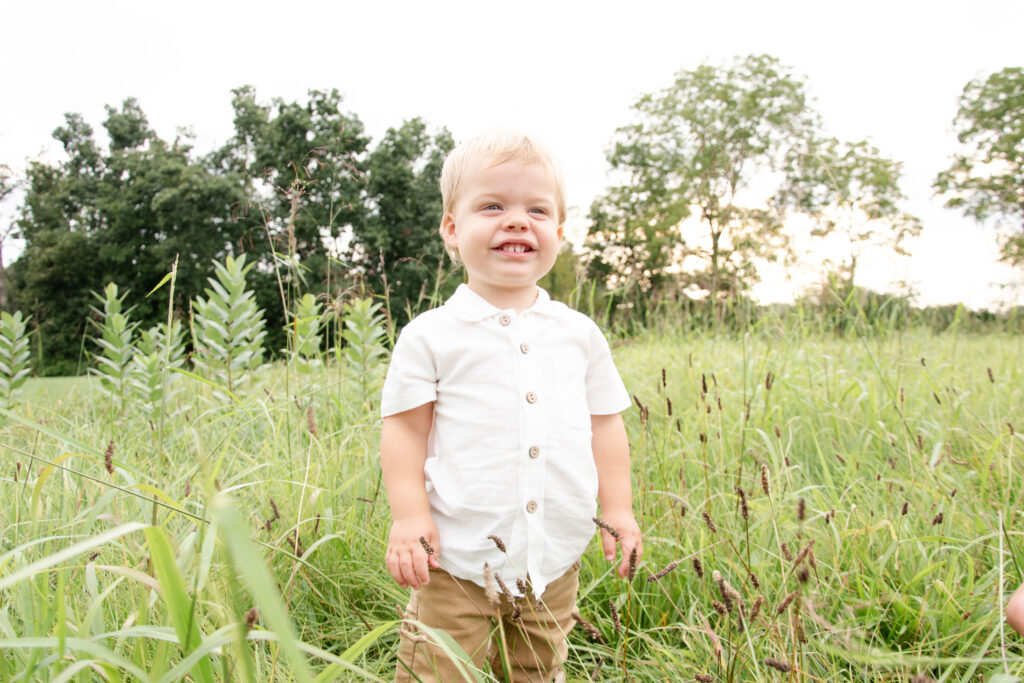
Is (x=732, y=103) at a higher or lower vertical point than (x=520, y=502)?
higher

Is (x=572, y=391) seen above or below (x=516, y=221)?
below

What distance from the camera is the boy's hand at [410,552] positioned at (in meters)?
1.34

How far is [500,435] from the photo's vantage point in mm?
1435

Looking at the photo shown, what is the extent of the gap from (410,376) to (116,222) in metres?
32.0

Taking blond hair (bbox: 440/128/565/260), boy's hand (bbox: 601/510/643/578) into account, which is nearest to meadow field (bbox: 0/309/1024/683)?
boy's hand (bbox: 601/510/643/578)

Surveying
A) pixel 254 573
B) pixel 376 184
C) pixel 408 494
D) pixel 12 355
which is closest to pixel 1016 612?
pixel 254 573

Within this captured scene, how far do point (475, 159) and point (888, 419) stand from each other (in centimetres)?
268

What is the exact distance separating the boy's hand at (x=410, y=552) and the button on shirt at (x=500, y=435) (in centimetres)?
8

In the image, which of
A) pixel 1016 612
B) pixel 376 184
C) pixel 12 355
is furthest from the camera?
pixel 376 184

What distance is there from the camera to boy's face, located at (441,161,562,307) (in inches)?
57.4

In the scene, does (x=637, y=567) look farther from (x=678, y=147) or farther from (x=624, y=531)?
(x=678, y=147)

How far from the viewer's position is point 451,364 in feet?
4.83

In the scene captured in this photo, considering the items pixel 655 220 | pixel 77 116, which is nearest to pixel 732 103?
pixel 655 220

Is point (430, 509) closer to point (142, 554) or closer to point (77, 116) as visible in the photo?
point (142, 554)
